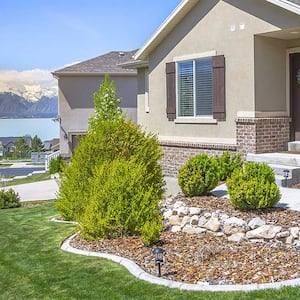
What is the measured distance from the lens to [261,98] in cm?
1278

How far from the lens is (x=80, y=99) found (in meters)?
30.0

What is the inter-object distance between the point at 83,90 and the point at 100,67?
182 cm

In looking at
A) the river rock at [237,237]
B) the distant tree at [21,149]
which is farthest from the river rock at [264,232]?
the distant tree at [21,149]

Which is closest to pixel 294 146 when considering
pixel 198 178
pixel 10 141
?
pixel 198 178

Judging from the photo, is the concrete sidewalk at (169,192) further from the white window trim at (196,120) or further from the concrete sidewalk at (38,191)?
the white window trim at (196,120)

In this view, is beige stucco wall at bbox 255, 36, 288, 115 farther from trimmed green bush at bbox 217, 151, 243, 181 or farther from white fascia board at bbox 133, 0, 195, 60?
white fascia board at bbox 133, 0, 195, 60

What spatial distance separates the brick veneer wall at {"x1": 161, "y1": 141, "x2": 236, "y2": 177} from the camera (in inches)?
531

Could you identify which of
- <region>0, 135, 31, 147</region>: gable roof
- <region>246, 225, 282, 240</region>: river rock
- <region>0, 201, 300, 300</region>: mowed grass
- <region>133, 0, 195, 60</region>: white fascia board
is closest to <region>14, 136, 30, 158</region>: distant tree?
<region>0, 135, 31, 147</region>: gable roof

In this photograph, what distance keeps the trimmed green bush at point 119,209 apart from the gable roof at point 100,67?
68.4ft

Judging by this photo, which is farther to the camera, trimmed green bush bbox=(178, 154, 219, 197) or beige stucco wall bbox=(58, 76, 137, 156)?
beige stucco wall bbox=(58, 76, 137, 156)

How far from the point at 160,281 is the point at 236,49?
346 inches

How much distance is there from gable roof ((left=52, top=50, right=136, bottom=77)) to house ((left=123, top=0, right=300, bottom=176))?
13.6 metres

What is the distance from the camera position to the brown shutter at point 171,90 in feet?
49.7

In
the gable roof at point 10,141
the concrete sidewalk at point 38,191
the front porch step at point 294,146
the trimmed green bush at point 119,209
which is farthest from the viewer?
the gable roof at point 10,141
